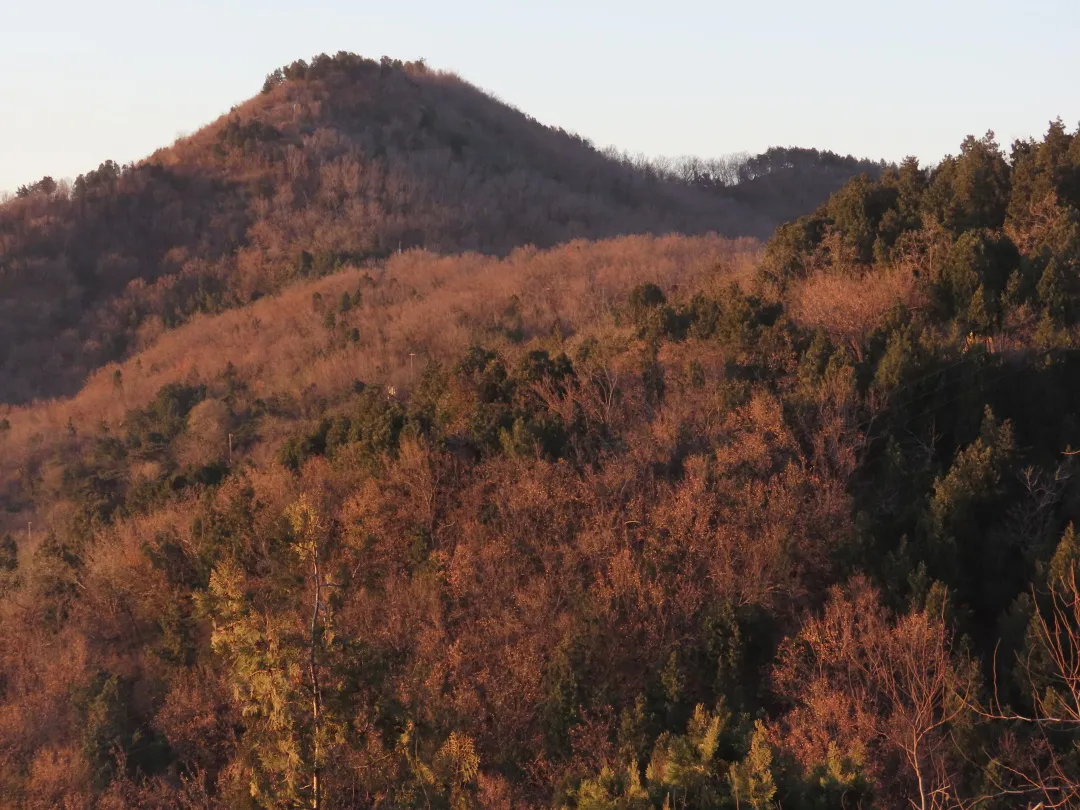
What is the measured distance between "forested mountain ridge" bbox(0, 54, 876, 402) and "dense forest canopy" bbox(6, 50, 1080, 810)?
14.5 m

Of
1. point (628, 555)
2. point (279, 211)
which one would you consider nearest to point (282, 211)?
point (279, 211)

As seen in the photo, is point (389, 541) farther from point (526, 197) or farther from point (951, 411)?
point (526, 197)

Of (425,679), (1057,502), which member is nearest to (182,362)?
(425,679)

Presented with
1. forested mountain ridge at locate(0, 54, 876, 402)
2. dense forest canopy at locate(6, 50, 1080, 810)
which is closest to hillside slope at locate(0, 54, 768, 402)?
forested mountain ridge at locate(0, 54, 876, 402)

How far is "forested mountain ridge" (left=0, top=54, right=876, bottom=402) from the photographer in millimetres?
48469

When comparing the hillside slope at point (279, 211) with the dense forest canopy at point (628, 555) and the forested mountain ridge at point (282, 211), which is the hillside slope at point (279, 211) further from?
the dense forest canopy at point (628, 555)

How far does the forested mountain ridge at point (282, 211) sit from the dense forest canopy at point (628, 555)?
14.5 m

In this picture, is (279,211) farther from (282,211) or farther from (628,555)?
(628,555)

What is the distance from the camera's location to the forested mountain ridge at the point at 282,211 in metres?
48.5

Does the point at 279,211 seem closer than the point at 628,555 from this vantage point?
No

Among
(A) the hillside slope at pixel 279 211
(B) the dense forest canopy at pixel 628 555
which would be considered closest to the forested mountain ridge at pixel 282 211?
(A) the hillside slope at pixel 279 211

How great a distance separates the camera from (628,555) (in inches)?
763

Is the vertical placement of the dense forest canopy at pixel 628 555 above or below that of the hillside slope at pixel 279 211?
below

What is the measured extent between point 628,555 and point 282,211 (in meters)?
40.0
